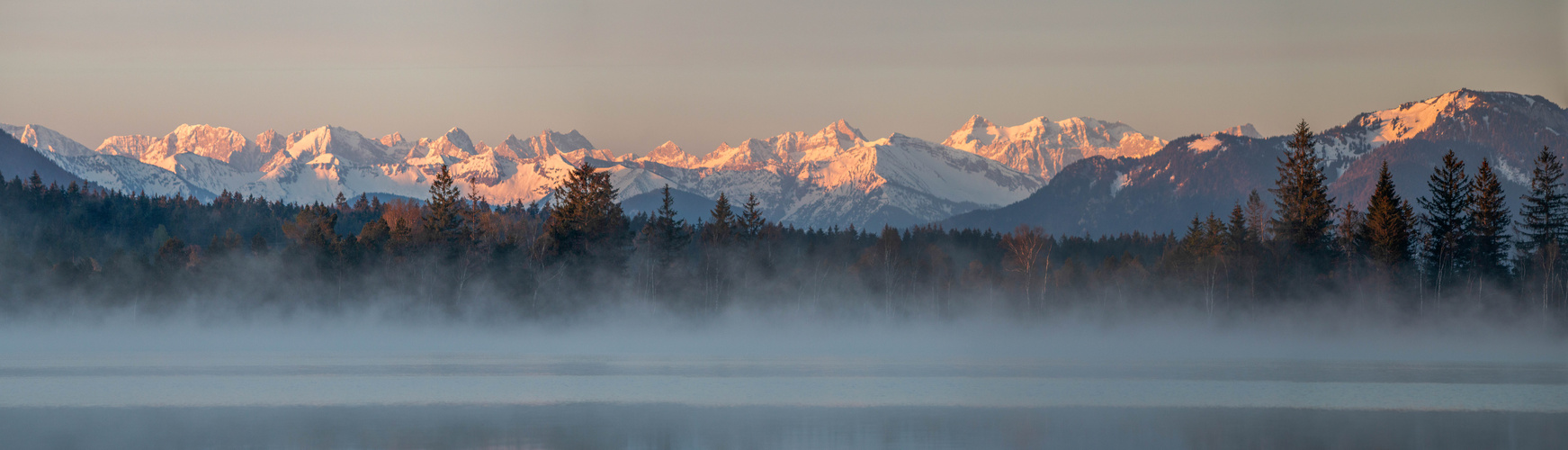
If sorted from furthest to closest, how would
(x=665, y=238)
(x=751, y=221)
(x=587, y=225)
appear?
1. (x=751, y=221)
2. (x=665, y=238)
3. (x=587, y=225)

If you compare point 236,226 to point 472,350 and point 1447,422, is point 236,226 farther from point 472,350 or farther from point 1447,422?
point 1447,422

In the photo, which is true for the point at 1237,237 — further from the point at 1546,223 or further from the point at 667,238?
the point at 667,238

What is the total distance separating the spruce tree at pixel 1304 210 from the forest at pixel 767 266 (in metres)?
0.15

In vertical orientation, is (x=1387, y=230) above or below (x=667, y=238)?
above

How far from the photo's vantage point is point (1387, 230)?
81.1 meters

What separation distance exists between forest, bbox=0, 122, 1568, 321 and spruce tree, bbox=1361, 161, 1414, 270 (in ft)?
0.43

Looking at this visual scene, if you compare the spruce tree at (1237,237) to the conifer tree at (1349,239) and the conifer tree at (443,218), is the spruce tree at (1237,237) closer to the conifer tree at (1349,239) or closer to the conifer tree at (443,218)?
the conifer tree at (1349,239)

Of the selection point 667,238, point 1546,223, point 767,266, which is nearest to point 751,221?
point 767,266

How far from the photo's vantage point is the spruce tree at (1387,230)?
3196 inches

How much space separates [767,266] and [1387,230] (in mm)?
47198

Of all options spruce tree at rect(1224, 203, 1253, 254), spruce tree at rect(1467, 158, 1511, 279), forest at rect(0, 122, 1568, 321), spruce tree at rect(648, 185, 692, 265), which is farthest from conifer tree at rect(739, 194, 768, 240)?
spruce tree at rect(1467, 158, 1511, 279)

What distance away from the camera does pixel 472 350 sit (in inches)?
2894

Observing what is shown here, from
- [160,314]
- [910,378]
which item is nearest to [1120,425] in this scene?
[910,378]

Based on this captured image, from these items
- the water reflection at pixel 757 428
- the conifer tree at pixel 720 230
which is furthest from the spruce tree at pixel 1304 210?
the water reflection at pixel 757 428
